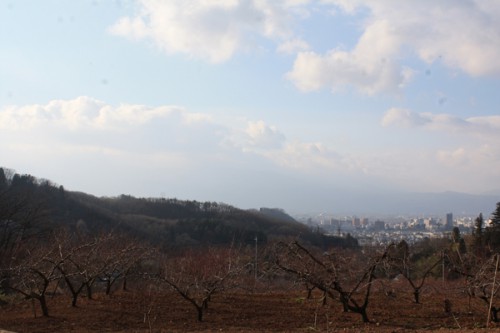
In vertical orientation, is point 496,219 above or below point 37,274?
above

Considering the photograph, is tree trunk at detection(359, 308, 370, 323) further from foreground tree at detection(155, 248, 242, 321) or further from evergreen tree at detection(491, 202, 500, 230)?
evergreen tree at detection(491, 202, 500, 230)

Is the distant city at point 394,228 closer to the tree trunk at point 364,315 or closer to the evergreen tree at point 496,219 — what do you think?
the evergreen tree at point 496,219

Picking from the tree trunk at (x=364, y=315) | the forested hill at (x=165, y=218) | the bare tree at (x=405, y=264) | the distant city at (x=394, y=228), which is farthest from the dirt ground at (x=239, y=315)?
the forested hill at (x=165, y=218)

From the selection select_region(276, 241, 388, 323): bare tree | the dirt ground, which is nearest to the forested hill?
the dirt ground

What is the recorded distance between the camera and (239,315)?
13688 mm

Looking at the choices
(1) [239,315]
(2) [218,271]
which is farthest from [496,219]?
(1) [239,315]

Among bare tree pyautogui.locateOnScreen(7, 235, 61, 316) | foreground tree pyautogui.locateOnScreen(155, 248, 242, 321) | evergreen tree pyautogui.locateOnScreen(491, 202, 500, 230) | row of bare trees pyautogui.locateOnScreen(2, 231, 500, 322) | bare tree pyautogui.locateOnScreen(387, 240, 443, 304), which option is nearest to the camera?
row of bare trees pyautogui.locateOnScreen(2, 231, 500, 322)

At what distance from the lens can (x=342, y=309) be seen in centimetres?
1394

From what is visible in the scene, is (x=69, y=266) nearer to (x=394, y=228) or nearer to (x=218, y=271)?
(x=218, y=271)

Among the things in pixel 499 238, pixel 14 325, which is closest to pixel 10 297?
pixel 14 325

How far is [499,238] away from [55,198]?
4087 centimetres

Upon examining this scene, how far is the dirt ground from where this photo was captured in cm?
1186

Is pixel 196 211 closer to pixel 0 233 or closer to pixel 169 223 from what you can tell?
pixel 169 223

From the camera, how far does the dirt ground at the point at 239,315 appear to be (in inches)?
467
